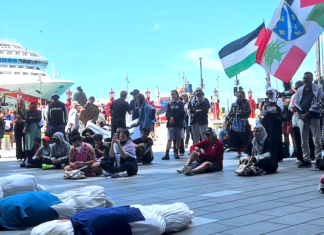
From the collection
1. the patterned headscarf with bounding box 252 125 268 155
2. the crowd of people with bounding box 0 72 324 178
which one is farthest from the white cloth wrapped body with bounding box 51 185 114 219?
the patterned headscarf with bounding box 252 125 268 155

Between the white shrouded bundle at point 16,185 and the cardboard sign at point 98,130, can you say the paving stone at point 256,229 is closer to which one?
the white shrouded bundle at point 16,185

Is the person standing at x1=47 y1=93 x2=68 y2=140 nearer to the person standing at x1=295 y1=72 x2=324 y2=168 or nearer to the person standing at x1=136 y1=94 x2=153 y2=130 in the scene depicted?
the person standing at x1=136 y1=94 x2=153 y2=130

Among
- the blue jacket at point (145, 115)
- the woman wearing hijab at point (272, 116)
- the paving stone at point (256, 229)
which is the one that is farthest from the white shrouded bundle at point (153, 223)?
the blue jacket at point (145, 115)

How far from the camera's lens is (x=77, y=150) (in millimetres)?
9734

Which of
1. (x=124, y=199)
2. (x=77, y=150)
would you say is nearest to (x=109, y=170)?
(x=77, y=150)

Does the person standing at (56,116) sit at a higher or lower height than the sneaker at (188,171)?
higher

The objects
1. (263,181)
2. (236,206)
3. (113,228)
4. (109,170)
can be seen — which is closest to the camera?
(113,228)

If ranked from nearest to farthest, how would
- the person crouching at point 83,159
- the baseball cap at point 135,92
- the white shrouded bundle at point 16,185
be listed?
the white shrouded bundle at point 16,185 < the person crouching at point 83,159 < the baseball cap at point 135,92

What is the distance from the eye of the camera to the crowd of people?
9.11 meters

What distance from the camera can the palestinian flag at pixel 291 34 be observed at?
307 inches

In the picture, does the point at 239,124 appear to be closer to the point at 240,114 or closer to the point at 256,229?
the point at 240,114

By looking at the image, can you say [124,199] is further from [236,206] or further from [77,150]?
[77,150]

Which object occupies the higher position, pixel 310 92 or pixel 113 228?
pixel 310 92

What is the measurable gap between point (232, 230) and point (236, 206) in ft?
4.15
